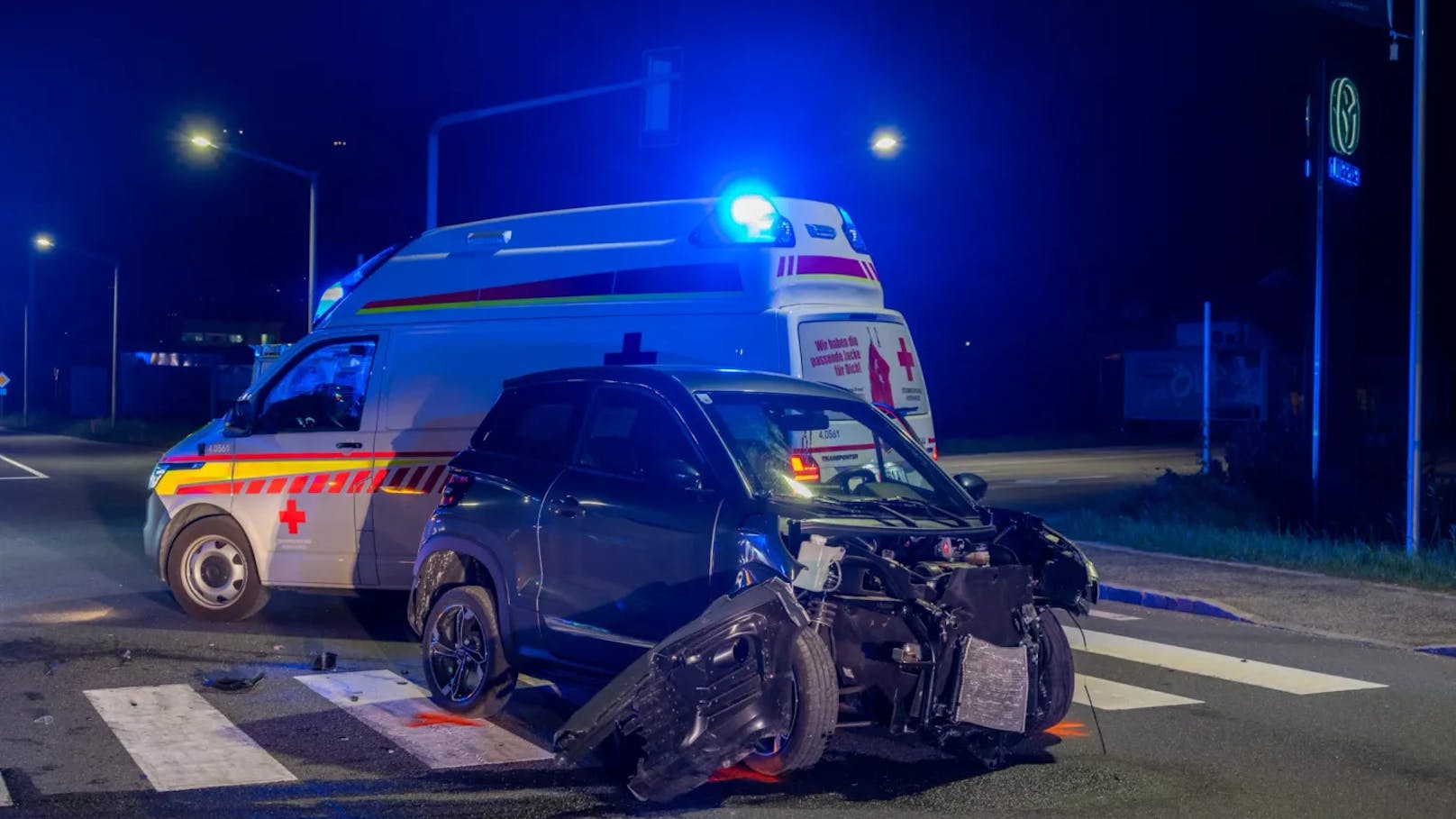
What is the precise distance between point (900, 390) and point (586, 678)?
4.16 metres

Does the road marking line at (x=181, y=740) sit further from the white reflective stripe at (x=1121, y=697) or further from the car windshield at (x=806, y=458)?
the white reflective stripe at (x=1121, y=697)

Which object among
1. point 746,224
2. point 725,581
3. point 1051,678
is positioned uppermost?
point 746,224

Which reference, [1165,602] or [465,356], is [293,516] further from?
[1165,602]

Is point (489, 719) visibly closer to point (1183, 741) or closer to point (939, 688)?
point (939, 688)

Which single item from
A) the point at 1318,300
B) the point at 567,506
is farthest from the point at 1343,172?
the point at 567,506

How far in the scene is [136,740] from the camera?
23.0 feet

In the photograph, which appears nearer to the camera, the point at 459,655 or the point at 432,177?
the point at 459,655

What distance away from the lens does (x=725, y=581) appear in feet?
21.0

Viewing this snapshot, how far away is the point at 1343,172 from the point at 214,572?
13.1 m

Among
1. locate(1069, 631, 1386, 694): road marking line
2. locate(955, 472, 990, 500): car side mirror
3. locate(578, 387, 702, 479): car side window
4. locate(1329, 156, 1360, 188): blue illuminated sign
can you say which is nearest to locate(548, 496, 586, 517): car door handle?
locate(578, 387, 702, 479): car side window

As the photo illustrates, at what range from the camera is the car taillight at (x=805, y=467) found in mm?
7725

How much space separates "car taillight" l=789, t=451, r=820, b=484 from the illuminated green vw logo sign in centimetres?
1106

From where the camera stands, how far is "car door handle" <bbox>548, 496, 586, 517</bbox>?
7156 mm

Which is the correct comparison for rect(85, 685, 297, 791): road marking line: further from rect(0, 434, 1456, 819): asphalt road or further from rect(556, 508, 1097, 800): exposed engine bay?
rect(556, 508, 1097, 800): exposed engine bay
